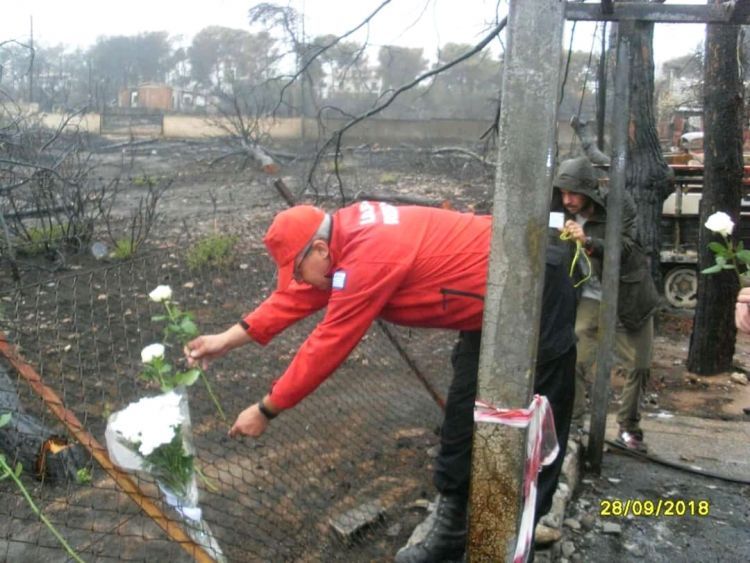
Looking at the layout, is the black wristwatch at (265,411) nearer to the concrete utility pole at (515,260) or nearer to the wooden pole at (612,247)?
the concrete utility pole at (515,260)

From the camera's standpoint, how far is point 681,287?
10.8m

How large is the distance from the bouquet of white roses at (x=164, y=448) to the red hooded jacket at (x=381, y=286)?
0.35 m

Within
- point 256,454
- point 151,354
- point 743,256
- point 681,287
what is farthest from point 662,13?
point 681,287

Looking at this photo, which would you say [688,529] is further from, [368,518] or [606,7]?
[606,7]

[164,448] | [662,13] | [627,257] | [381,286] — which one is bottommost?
[164,448]

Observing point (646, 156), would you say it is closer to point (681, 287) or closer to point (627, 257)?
point (627, 257)

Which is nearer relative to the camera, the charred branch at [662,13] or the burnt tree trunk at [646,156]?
the charred branch at [662,13]

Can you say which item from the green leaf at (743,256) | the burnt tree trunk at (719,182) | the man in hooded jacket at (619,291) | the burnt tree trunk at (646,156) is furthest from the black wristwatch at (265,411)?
the burnt tree trunk at (719,182)

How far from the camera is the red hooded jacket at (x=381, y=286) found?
2.56 meters

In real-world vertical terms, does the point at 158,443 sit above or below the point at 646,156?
below

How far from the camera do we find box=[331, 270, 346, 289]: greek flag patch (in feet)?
8.40

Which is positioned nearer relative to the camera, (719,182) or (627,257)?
(627,257)
